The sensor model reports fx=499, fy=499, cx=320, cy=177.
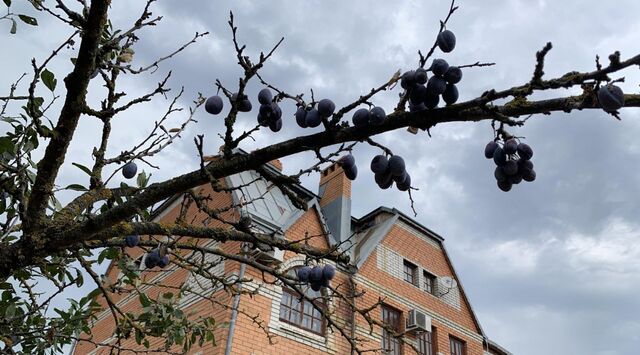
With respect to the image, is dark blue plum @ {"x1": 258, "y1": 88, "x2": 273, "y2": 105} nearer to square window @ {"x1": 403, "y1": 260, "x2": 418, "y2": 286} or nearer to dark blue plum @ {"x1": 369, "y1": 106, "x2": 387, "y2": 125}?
dark blue plum @ {"x1": 369, "y1": 106, "x2": 387, "y2": 125}

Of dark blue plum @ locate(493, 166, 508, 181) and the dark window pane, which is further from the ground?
the dark window pane

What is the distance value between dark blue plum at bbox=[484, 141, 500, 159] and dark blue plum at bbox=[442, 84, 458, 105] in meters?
0.37

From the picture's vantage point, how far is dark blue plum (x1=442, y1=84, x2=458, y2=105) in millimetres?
2066

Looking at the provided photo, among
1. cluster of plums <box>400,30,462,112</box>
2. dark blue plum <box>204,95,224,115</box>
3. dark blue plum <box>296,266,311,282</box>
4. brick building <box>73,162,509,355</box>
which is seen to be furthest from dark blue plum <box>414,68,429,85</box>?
brick building <box>73,162,509,355</box>

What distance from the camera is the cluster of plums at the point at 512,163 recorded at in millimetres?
2215

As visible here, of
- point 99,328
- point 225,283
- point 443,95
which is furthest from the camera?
point 99,328

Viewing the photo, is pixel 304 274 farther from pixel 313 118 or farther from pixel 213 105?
pixel 313 118

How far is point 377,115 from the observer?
2039 mm

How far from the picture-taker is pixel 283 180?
2488mm

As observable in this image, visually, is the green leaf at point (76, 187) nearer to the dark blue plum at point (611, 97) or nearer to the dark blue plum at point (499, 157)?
the dark blue plum at point (499, 157)

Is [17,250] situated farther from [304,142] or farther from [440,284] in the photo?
[440,284]

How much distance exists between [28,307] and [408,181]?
12.5ft

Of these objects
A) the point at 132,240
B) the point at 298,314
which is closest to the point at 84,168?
the point at 132,240

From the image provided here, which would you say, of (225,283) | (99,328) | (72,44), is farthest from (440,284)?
(72,44)
